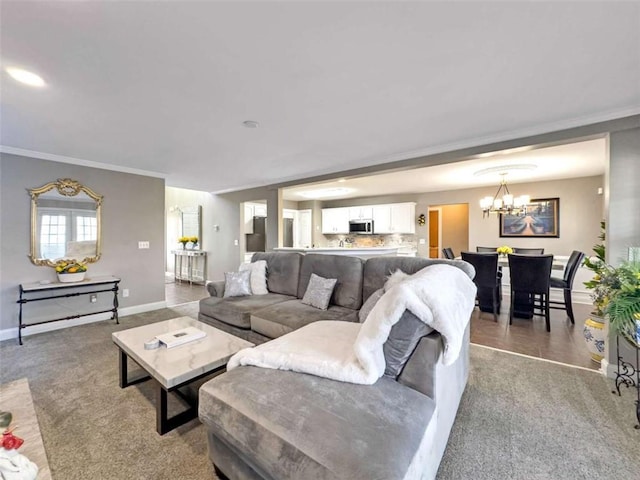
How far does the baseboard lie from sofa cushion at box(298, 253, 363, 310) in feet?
10.4

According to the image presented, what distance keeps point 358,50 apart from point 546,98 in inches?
67.4

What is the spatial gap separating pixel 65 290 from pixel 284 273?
3188 millimetres

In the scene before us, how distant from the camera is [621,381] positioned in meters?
2.25

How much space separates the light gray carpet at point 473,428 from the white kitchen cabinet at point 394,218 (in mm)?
4600

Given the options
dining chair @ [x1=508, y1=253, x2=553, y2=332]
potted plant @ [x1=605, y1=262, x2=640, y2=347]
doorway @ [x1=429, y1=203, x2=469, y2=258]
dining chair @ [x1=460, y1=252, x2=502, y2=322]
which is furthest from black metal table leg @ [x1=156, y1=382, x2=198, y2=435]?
doorway @ [x1=429, y1=203, x2=469, y2=258]

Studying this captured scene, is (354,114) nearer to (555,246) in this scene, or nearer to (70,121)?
(70,121)

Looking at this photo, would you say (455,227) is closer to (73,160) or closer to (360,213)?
(360,213)

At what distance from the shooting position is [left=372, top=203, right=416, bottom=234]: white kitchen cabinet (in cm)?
695

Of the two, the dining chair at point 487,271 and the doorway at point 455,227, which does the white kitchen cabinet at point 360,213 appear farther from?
→ the dining chair at point 487,271

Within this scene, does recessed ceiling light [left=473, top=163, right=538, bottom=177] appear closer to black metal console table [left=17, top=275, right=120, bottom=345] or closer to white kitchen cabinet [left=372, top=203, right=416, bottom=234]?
white kitchen cabinet [left=372, top=203, right=416, bottom=234]

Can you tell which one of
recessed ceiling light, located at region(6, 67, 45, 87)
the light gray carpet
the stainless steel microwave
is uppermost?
recessed ceiling light, located at region(6, 67, 45, 87)

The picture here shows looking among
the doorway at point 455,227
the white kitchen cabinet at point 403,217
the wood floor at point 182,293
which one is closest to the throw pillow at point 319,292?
the wood floor at point 182,293

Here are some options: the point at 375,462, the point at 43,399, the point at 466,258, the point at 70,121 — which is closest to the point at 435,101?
the point at 375,462

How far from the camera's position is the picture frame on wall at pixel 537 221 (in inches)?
214
